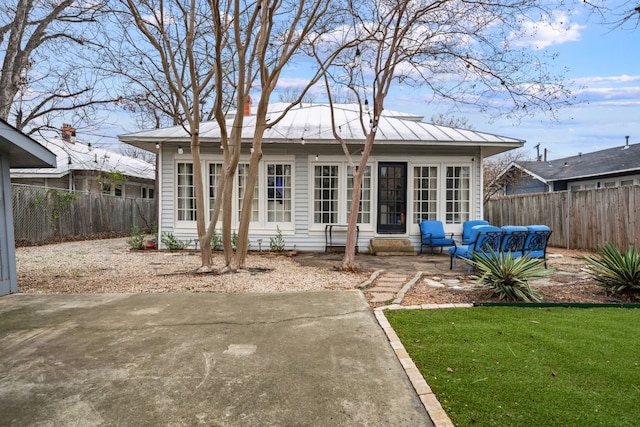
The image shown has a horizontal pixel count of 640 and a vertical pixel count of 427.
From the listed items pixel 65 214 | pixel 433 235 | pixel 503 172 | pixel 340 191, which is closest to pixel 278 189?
pixel 340 191

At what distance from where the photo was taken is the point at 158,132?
11164 millimetres

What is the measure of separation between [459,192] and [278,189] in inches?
206

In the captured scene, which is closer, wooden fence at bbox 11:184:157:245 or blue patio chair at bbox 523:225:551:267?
blue patio chair at bbox 523:225:551:267

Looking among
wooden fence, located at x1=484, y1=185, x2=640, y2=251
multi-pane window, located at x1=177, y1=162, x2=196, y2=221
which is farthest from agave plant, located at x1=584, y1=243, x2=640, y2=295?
multi-pane window, located at x1=177, y1=162, x2=196, y2=221

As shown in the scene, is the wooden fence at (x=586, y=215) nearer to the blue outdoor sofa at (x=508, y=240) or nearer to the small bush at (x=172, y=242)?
the blue outdoor sofa at (x=508, y=240)

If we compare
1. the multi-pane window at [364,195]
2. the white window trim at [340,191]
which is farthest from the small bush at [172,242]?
the multi-pane window at [364,195]

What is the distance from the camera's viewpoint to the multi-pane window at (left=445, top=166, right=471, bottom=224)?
37.1ft

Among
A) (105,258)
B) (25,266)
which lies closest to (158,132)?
(105,258)

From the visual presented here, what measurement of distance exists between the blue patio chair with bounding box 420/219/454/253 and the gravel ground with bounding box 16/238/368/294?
3855 millimetres

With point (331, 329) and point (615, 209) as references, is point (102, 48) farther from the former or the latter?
point (615, 209)

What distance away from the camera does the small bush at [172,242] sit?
1095cm

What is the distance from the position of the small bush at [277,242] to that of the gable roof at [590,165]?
1537 centimetres

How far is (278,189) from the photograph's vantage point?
11211 mm

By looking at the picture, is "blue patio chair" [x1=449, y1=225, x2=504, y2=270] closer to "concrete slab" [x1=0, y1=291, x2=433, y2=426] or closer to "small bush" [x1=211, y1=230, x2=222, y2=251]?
"concrete slab" [x1=0, y1=291, x2=433, y2=426]
